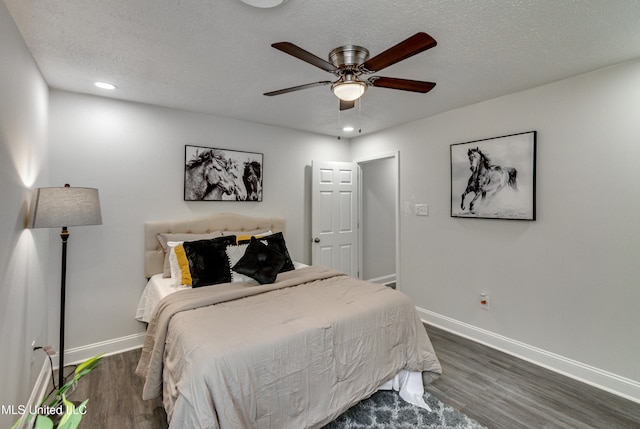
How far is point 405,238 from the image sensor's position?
392cm

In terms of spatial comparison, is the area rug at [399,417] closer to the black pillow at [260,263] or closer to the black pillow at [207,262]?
the black pillow at [260,263]

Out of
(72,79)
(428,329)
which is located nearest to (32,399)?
(72,79)

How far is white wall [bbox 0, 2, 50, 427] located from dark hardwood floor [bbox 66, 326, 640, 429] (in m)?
0.49

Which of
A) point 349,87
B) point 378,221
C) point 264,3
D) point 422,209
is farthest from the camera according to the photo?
point 378,221

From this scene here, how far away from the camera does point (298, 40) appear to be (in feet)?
6.39

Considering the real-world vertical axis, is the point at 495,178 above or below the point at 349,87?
below

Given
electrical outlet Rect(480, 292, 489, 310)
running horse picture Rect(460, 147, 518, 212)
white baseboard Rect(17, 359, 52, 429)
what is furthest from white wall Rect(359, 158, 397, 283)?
white baseboard Rect(17, 359, 52, 429)

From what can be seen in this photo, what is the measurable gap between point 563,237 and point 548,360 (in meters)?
1.10

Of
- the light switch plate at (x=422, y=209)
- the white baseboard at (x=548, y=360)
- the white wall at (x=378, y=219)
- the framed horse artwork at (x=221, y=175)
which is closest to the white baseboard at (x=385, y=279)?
the white wall at (x=378, y=219)

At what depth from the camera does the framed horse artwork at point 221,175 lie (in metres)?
3.38

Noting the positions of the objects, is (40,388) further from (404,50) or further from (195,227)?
(404,50)

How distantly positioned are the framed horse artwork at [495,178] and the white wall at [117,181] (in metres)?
2.62

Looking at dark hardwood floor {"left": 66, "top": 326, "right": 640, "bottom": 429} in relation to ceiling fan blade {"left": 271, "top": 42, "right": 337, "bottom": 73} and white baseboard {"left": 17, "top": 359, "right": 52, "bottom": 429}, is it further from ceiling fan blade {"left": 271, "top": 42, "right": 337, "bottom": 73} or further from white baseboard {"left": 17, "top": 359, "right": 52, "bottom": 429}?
ceiling fan blade {"left": 271, "top": 42, "right": 337, "bottom": 73}

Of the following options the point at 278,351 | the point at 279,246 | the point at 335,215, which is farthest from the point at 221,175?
the point at 278,351
